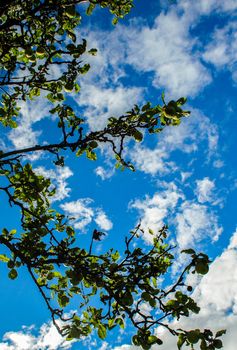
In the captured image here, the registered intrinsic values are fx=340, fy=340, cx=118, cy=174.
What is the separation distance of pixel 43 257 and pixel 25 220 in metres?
2.03

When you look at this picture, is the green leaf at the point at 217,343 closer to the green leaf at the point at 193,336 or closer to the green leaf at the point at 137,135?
the green leaf at the point at 193,336

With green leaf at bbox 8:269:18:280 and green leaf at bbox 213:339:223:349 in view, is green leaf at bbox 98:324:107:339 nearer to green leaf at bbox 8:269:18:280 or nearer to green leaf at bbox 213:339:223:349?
green leaf at bbox 8:269:18:280

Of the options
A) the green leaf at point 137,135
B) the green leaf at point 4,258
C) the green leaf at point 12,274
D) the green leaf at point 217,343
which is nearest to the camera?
the green leaf at point 217,343

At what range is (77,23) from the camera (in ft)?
40.9

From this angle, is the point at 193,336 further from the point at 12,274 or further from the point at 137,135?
the point at 137,135

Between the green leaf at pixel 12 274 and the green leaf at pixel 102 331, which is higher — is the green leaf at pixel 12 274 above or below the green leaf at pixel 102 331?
above

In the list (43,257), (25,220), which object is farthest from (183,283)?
(25,220)

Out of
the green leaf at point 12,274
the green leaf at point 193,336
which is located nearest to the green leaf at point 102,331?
the green leaf at point 193,336

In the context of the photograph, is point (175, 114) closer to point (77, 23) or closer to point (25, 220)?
point (25, 220)

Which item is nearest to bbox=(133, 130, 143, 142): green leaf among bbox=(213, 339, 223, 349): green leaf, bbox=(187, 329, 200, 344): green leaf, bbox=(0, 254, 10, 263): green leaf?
bbox=(0, 254, 10, 263): green leaf

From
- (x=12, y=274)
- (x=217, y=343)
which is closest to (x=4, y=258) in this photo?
(x=12, y=274)

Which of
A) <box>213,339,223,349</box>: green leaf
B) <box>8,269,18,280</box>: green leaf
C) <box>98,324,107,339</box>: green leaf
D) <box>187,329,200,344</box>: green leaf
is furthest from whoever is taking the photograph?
<box>8,269,18,280</box>: green leaf

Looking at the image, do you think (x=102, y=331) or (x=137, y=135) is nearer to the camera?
(x=102, y=331)

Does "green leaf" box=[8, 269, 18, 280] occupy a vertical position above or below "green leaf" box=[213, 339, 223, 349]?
above
